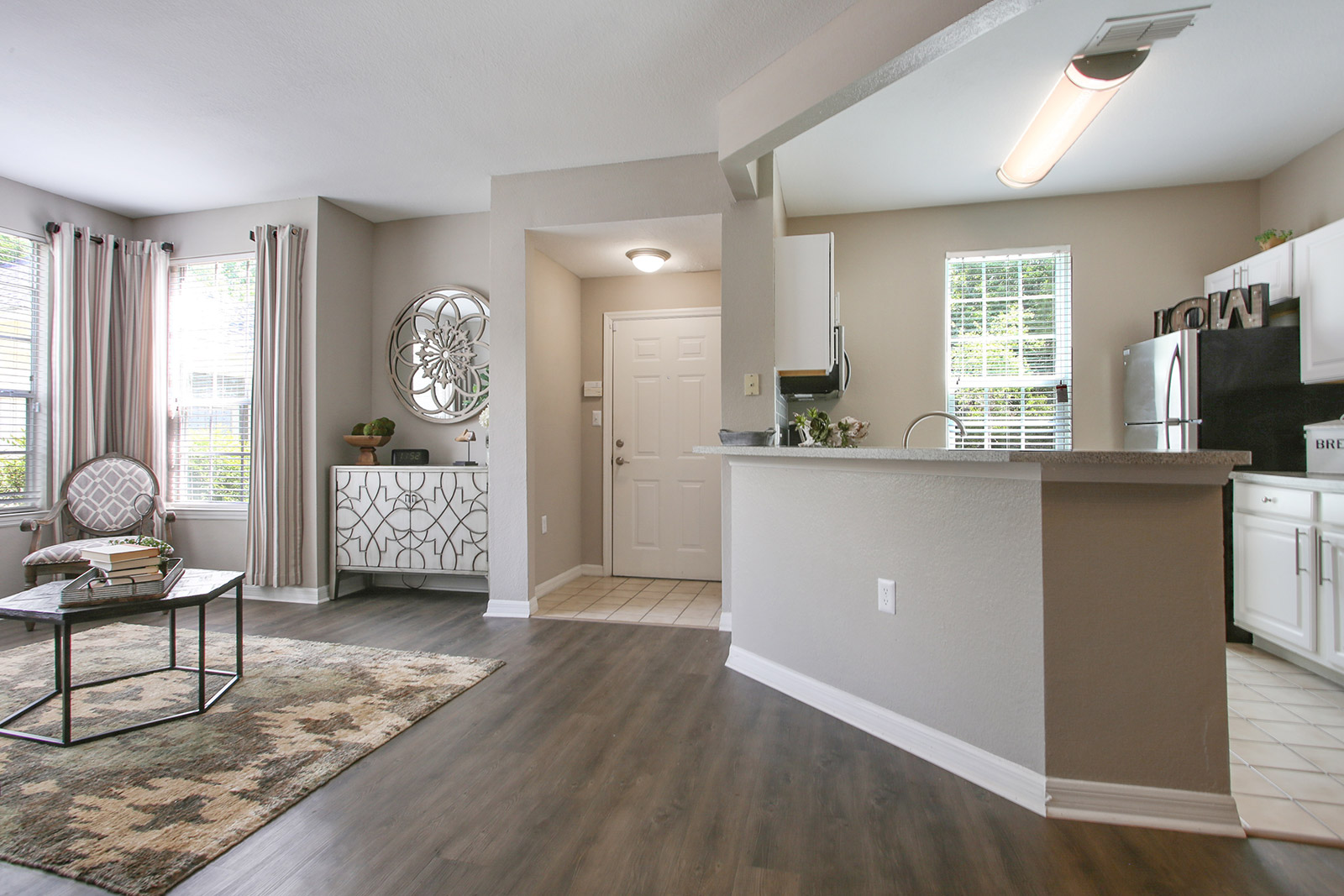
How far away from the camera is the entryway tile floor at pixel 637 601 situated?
3.87 m

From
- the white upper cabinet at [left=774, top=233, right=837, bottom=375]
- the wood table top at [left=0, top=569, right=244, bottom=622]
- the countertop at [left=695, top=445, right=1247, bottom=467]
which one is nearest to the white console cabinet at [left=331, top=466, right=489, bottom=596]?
the wood table top at [left=0, top=569, right=244, bottom=622]

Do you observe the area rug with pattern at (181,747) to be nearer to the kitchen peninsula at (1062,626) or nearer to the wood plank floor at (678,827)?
the wood plank floor at (678,827)

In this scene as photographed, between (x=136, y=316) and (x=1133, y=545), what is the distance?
18.8 ft

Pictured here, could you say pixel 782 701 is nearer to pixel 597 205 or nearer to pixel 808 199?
pixel 597 205

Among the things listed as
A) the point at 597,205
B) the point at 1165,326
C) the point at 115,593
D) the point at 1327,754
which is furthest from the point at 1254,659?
the point at 115,593

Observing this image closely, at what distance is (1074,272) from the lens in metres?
4.14

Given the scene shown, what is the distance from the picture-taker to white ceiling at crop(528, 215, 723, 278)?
3.86m

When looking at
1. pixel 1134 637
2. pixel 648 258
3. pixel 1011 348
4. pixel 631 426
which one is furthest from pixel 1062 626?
pixel 631 426

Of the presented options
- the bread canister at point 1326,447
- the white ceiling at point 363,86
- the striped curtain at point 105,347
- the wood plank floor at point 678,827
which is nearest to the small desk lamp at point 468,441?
the white ceiling at point 363,86

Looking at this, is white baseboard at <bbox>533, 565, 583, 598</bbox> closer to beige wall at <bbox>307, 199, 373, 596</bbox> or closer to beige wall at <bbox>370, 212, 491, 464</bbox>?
beige wall at <bbox>370, 212, 491, 464</bbox>

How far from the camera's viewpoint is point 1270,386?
3340 mm

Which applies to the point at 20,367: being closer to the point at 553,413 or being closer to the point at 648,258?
the point at 553,413

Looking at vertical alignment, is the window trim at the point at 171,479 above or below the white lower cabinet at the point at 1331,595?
above

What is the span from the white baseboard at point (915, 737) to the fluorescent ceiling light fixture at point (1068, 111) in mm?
2627
